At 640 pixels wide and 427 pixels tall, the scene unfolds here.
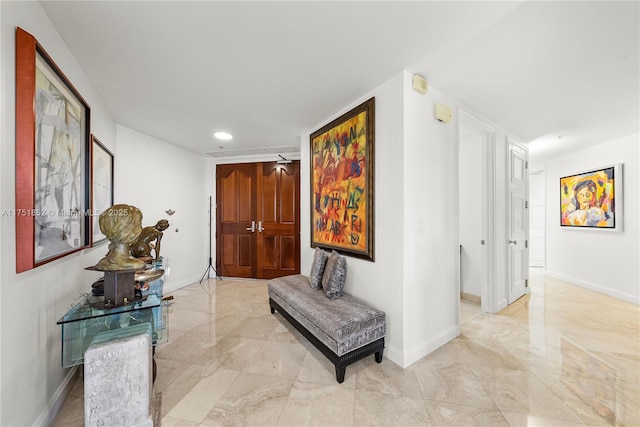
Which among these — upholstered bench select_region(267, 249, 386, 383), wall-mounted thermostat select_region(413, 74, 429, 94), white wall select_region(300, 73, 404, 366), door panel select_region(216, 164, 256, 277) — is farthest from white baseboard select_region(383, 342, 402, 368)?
door panel select_region(216, 164, 256, 277)

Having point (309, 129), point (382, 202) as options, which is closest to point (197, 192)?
point (309, 129)

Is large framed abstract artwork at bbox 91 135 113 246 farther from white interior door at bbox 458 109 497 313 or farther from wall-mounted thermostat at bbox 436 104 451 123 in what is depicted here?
white interior door at bbox 458 109 497 313

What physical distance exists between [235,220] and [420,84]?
3.74m

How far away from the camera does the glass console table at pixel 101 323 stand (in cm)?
133

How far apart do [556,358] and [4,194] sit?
376cm

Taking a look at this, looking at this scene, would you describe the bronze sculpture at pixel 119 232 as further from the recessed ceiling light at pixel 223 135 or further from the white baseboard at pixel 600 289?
the white baseboard at pixel 600 289

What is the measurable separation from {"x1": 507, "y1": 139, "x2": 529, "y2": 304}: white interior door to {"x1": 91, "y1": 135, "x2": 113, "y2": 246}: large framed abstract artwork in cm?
449

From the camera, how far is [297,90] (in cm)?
220

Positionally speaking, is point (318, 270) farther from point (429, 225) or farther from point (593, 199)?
point (593, 199)

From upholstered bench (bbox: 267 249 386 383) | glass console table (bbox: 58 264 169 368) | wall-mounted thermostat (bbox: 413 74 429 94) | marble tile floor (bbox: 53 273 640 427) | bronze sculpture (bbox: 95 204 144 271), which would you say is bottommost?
marble tile floor (bbox: 53 273 640 427)

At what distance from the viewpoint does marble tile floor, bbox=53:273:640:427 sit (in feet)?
4.82

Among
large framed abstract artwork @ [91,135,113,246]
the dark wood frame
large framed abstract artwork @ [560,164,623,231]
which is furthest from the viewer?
large framed abstract artwork @ [560,164,623,231]

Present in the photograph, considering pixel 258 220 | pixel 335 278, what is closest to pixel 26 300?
pixel 335 278

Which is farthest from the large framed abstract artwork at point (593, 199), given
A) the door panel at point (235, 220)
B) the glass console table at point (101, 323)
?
the glass console table at point (101, 323)
